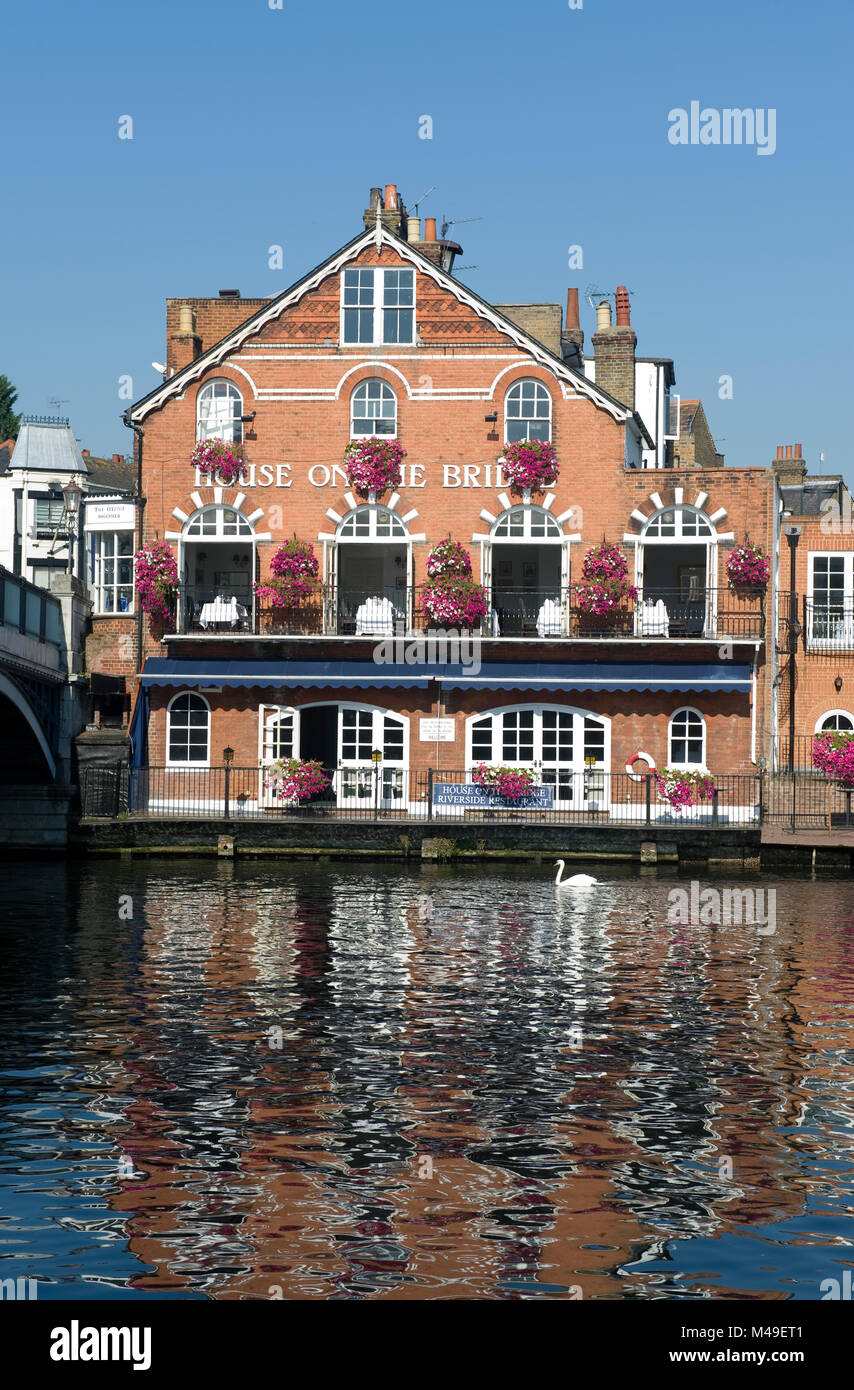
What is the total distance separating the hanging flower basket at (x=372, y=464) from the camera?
42781 mm

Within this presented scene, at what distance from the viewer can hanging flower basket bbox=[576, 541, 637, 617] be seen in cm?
4175

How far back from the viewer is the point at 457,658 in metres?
42.6

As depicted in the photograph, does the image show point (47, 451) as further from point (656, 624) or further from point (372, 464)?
point (656, 624)

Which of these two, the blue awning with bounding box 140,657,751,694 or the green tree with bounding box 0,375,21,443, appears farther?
the green tree with bounding box 0,375,21,443

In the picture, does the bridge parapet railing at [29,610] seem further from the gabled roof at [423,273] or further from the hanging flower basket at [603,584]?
the hanging flower basket at [603,584]

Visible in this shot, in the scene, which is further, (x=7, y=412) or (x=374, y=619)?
(x=7, y=412)

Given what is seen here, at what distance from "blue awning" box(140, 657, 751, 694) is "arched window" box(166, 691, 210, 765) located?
819 mm

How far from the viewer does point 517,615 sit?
4362 cm

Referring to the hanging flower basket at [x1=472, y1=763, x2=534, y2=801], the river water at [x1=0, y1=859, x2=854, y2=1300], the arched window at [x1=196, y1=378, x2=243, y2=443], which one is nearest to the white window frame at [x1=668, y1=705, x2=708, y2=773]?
the hanging flower basket at [x1=472, y1=763, x2=534, y2=801]

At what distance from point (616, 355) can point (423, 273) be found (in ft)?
23.7

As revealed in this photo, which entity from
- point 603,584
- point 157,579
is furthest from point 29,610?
point 603,584

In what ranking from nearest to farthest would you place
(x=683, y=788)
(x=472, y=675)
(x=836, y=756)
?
(x=683, y=788), (x=836, y=756), (x=472, y=675)

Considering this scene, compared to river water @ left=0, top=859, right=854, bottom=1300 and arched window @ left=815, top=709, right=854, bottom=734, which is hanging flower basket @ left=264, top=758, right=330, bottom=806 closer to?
river water @ left=0, top=859, right=854, bottom=1300

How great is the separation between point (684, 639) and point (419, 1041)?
2508 centimetres
